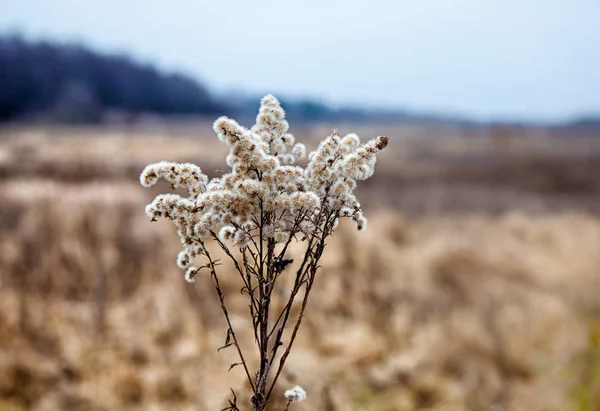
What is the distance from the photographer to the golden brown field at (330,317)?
12.8 ft

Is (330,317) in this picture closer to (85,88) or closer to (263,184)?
(263,184)

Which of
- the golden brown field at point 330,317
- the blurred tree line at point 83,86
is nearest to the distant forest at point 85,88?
the blurred tree line at point 83,86

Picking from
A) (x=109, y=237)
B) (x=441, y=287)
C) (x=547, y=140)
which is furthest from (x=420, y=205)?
(x=547, y=140)

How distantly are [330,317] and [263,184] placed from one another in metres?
3.87

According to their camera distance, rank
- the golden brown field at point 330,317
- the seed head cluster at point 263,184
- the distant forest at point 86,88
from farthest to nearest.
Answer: the distant forest at point 86,88
the golden brown field at point 330,317
the seed head cluster at point 263,184

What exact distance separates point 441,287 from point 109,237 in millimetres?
3392

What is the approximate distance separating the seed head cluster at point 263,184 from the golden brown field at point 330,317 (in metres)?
1.04

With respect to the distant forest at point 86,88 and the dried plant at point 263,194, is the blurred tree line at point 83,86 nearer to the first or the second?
the distant forest at point 86,88

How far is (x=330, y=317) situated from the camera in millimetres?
4965

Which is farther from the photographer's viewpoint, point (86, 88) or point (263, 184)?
point (86, 88)

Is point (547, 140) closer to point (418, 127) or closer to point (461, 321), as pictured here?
point (418, 127)

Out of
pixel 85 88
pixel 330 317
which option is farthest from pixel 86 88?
pixel 330 317

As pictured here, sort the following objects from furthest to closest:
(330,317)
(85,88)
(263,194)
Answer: (85,88), (330,317), (263,194)

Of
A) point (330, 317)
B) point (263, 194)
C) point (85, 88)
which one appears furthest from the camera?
point (85, 88)
